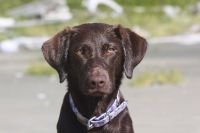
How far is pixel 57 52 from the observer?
22.8 feet

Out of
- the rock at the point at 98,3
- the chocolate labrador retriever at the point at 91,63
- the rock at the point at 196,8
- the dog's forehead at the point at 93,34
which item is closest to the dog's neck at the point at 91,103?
the chocolate labrador retriever at the point at 91,63

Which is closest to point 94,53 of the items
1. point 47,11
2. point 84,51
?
point 84,51

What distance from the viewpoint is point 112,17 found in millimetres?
39000

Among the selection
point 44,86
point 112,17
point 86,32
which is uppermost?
point 112,17

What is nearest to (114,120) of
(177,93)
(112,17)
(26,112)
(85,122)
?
(85,122)

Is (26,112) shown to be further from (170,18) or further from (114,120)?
(170,18)

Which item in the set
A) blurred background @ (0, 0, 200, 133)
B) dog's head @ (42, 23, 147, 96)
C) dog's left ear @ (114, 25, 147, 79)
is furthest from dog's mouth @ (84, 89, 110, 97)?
blurred background @ (0, 0, 200, 133)

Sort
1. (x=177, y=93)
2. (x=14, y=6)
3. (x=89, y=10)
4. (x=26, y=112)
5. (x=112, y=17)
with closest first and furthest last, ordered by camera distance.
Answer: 1. (x=26, y=112)
2. (x=177, y=93)
3. (x=112, y=17)
4. (x=89, y=10)
5. (x=14, y=6)

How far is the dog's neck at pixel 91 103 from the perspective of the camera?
699cm

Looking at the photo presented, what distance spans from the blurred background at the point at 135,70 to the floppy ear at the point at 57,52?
401 cm

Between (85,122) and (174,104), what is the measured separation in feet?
20.9

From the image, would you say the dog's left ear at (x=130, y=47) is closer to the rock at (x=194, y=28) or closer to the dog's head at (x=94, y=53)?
the dog's head at (x=94, y=53)

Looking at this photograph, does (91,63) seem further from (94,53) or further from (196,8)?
(196,8)

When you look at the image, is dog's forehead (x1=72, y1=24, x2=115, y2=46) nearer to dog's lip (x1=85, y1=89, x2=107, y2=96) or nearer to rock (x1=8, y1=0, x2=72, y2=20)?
dog's lip (x1=85, y1=89, x2=107, y2=96)
